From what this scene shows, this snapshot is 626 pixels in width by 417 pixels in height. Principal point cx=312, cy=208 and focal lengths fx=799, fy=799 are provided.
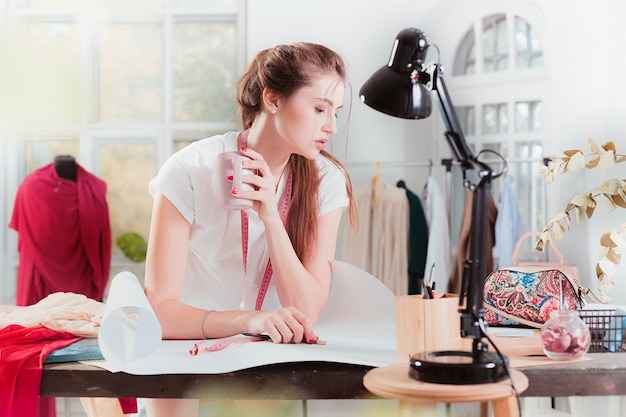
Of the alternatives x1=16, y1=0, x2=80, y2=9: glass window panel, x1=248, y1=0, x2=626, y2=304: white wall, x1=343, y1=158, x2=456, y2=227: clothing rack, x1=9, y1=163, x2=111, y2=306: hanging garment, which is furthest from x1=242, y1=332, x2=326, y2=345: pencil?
x1=16, y1=0, x2=80, y2=9: glass window panel

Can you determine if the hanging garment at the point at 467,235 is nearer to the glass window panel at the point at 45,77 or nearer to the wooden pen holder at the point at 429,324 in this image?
the glass window panel at the point at 45,77

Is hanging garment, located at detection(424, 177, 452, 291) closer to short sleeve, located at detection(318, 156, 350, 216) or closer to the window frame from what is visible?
the window frame

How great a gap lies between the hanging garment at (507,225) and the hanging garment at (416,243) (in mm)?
379

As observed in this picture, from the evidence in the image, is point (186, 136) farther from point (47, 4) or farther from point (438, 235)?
point (438, 235)

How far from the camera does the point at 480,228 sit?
39.0 inches

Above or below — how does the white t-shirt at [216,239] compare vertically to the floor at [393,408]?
above

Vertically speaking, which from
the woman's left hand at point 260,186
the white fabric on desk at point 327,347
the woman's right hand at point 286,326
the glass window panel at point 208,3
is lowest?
the white fabric on desk at point 327,347

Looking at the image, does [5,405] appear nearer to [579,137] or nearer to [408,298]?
[408,298]

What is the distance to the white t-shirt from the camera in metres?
1.72

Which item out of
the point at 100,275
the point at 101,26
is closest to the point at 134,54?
the point at 101,26

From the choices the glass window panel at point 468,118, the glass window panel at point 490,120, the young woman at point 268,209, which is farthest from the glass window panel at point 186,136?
the young woman at point 268,209

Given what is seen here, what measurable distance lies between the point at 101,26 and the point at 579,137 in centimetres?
277

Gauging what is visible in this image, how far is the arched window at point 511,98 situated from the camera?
4.37 metres

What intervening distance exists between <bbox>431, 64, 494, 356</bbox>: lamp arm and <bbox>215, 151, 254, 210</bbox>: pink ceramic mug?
18.9 inches
